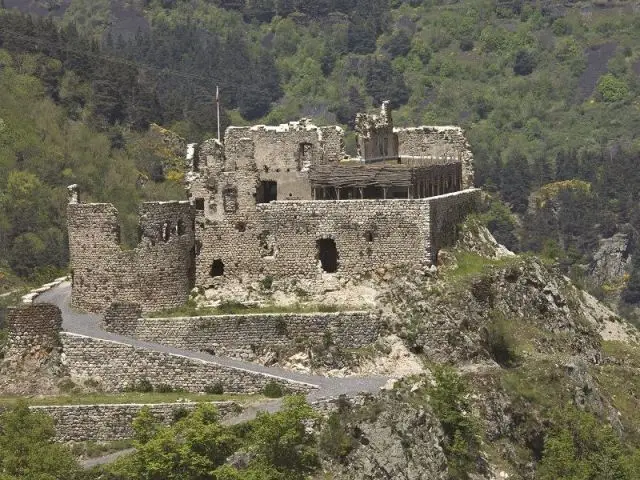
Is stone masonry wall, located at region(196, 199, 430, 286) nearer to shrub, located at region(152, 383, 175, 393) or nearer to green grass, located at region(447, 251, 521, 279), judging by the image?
green grass, located at region(447, 251, 521, 279)

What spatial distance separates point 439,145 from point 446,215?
24.1 ft

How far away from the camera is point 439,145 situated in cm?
7462

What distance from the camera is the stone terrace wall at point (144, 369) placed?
61.6m

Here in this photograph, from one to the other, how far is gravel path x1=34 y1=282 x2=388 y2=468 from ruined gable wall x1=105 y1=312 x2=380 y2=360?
1.25 ft

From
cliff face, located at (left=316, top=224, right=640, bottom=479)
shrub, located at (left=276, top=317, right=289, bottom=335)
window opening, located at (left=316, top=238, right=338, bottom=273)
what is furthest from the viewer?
window opening, located at (left=316, top=238, right=338, bottom=273)

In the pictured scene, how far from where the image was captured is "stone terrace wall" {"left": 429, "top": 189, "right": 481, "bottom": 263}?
6600 centimetres

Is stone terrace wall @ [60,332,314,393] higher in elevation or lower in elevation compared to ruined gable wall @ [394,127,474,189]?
lower

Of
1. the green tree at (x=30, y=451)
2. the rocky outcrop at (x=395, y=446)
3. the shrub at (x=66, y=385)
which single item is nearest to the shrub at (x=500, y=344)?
the rocky outcrop at (x=395, y=446)

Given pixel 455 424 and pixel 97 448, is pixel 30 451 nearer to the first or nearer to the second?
pixel 97 448

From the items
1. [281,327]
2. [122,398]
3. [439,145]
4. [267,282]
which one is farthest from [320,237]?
[439,145]

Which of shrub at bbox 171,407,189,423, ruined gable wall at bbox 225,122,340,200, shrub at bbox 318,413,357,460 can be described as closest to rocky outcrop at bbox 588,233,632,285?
ruined gable wall at bbox 225,122,340,200

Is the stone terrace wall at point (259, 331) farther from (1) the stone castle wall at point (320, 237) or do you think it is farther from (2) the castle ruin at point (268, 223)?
(1) the stone castle wall at point (320, 237)

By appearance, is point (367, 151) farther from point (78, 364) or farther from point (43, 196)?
point (43, 196)

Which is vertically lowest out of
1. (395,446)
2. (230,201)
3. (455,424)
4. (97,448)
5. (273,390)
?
(97,448)
